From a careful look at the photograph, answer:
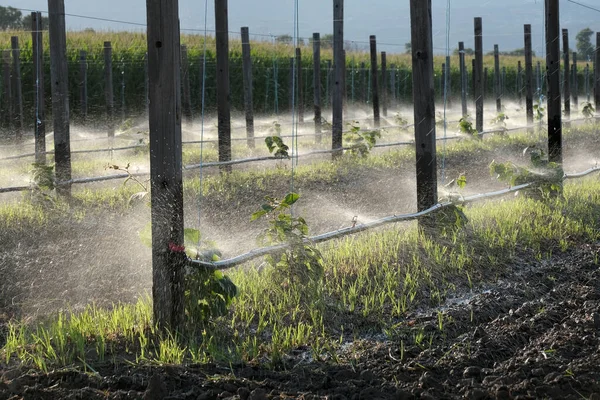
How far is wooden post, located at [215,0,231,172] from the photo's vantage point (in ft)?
35.7

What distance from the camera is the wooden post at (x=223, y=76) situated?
10.9 meters

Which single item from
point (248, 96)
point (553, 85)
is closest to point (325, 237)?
point (553, 85)

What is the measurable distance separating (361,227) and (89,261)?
79.7 inches

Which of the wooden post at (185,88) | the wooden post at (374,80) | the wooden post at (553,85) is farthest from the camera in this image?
the wooden post at (374,80)

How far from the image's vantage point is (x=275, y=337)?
433 cm

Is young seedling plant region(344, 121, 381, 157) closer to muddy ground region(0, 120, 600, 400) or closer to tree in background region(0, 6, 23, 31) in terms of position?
muddy ground region(0, 120, 600, 400)

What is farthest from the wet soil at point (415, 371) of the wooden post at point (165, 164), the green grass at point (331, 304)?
the wooden post at point (165, 164)

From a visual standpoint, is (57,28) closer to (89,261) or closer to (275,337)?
(89,261)

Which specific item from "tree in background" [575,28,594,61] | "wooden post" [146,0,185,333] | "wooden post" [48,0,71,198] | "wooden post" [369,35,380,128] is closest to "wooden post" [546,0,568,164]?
"wooden post" [48,0,71,198]

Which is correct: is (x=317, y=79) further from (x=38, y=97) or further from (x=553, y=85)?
(x=553, y=85)

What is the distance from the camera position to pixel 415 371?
13.0 feet

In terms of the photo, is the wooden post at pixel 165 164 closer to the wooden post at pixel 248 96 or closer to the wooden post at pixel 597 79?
the wooden post at pixel 248 96

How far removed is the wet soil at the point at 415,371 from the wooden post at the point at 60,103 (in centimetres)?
509

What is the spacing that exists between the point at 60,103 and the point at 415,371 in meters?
6.04
